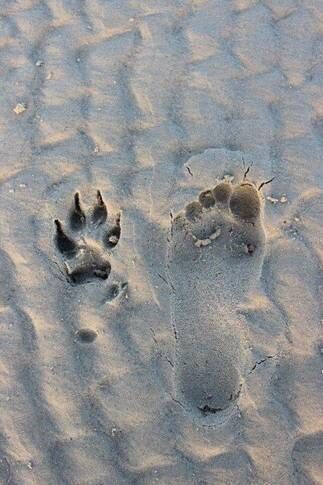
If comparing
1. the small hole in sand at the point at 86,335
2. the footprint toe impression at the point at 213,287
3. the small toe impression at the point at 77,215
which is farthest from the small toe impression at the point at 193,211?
the small hole in sand at the point at 86,335

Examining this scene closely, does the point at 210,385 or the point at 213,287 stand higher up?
the point at 213,287

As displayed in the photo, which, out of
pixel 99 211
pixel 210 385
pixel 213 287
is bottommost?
pixel 210 385

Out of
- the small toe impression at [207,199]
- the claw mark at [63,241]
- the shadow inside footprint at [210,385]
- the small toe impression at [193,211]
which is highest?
the small toe impression at [207,199]

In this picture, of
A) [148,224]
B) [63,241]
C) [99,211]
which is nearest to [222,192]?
[148,224]

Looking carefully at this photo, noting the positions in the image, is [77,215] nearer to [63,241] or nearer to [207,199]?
[63,241]

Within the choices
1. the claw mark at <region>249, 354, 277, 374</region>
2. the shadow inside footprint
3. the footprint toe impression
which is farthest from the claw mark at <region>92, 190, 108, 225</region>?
the claw mark at <region>249, 354, 277, 374</region>

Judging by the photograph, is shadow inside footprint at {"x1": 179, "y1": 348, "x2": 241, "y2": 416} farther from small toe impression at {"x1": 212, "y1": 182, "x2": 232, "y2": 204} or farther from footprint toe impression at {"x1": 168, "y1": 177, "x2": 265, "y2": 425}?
small toe impression at {"x1": 212, "y1": 182, "x2": 232, "y2": 204}

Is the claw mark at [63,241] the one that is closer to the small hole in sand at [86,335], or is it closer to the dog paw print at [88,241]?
the dog paw print at [88,241]
